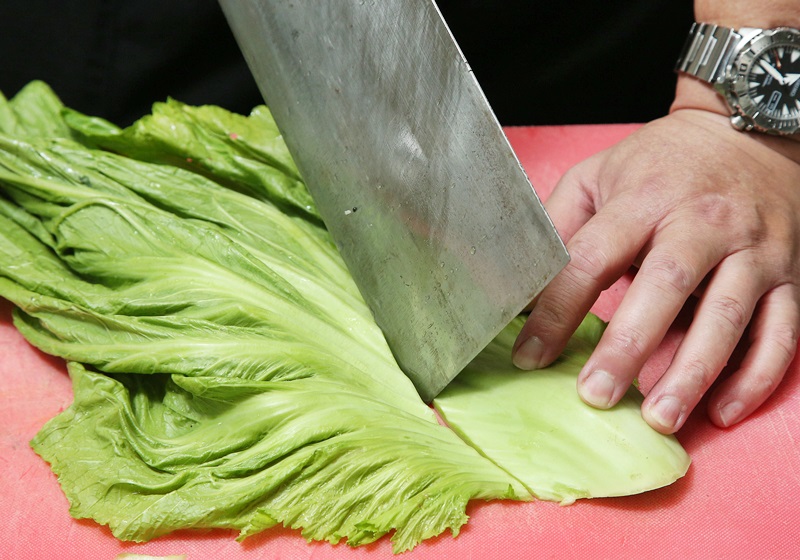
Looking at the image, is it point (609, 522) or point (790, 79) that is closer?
point (609, 522)

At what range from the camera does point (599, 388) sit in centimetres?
144

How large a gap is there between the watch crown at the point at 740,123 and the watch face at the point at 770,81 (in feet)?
0.05

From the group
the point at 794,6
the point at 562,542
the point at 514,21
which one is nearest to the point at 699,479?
the point at 562,542

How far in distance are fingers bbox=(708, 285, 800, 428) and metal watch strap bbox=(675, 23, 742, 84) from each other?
0.61 metres

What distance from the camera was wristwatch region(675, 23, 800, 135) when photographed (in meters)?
1.79

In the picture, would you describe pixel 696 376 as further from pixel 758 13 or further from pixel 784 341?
pixel 758 13

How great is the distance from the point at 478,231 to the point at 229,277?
0.59 metres

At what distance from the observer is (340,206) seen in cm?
167

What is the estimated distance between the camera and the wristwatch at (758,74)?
1792 mm

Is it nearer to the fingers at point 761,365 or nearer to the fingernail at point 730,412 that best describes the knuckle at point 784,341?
the fingers at point 761,365

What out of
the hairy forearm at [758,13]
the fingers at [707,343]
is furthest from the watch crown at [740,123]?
the fingers at [707,343]

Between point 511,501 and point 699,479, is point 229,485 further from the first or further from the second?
point 699,479

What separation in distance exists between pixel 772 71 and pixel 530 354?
941 mm

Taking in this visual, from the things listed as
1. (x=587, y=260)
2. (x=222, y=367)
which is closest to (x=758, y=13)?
(x=587, y=260)
